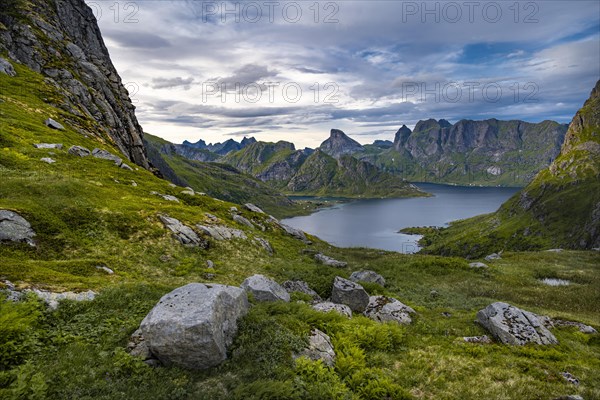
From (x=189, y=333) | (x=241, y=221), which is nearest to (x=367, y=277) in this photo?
(x=241, y=221)

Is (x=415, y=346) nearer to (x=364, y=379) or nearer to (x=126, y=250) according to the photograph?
(x=364, y=379)

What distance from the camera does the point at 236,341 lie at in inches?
547

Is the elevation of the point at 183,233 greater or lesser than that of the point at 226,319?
lesser

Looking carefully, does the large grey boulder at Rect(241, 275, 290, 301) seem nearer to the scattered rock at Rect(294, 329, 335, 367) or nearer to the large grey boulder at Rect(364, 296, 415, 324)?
the large grey boulder at Rect(364, 296, 415, 324)

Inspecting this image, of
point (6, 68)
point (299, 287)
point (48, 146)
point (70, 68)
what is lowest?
point (299, 287)

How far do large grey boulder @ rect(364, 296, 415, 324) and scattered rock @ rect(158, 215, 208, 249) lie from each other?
21711 millimetres

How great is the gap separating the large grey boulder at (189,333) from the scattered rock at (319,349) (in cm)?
343

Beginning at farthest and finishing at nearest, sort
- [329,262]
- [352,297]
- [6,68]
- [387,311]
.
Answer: [6,68], [329,262], [352,297], [387,311]

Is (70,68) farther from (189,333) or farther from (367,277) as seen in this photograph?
(189,333)

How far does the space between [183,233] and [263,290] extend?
19.4 m

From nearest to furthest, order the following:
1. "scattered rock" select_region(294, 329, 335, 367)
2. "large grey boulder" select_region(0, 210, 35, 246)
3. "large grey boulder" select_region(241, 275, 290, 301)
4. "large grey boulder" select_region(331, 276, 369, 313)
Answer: "scattered rock" select_region(294, 329, 335, 367)
"large grey boulder" select_region(241, 275, 290, 301)
"large grey boulder" select_region(0, 210, 35, 246)
"large grey boulder" select_region(331, 276, 369, 313)

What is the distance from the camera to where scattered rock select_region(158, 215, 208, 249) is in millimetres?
37500

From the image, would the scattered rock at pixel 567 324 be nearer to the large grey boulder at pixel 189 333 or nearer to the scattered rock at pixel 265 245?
the large grey boulder at pixel 189 333

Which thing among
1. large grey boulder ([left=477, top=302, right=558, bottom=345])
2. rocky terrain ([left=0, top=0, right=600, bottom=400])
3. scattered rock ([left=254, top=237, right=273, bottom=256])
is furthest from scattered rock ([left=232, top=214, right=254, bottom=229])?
large grey boulder ([left=477, top=302, right=558, bottom=345])
